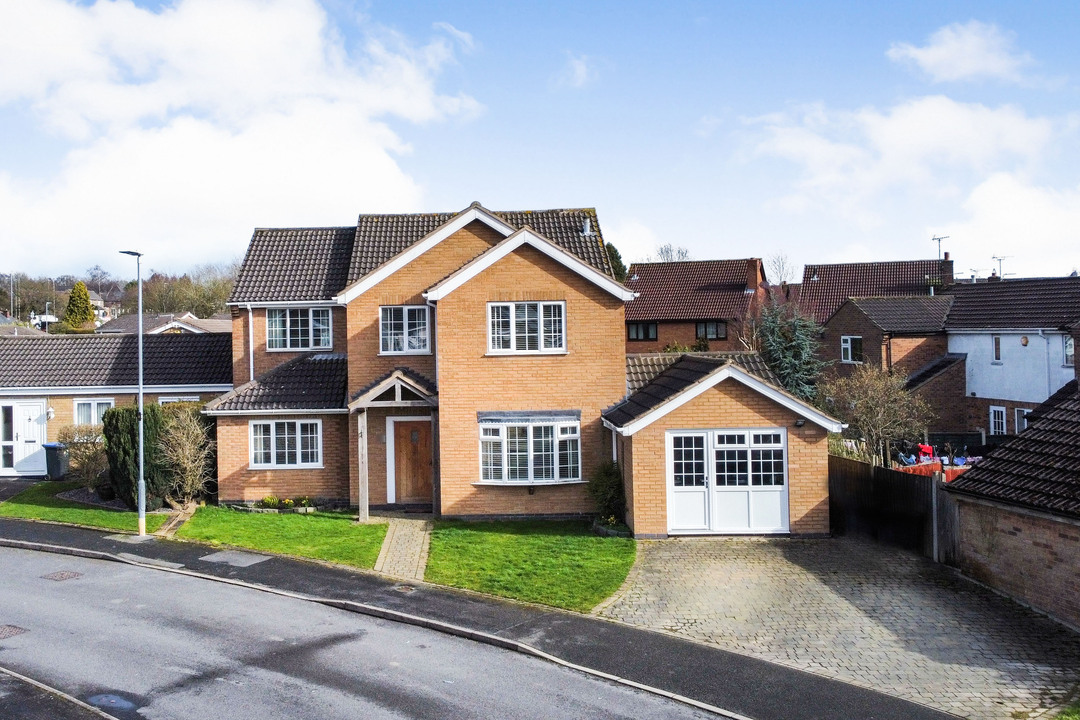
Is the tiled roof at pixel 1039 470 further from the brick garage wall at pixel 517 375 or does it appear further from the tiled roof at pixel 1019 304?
the tiled roof at pixel 1019 304

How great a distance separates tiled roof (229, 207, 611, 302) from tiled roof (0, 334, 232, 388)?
12.3ft

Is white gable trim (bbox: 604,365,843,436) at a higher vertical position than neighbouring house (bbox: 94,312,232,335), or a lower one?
lower

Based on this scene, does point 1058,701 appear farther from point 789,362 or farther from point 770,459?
point 789,362

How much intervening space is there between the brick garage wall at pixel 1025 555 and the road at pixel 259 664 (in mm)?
6523

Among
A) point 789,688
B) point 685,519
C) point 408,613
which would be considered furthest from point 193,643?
point 685,519

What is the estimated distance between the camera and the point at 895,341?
126 ft

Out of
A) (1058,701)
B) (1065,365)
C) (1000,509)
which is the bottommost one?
(1058,701)

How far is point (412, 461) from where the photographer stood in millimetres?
22047

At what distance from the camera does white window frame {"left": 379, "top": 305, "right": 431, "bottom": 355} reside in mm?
22656

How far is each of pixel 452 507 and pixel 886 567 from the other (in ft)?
32.8

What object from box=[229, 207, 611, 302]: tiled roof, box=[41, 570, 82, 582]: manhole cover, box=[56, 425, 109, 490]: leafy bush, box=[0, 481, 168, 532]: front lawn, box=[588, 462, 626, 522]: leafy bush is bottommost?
box=[41, 570, 82, 582]: manhole cover

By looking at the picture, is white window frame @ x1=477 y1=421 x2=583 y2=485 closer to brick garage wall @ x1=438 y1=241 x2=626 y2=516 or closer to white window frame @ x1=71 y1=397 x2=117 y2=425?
brick garage wall @ x1=438 y1=241 x2=626 y2=516

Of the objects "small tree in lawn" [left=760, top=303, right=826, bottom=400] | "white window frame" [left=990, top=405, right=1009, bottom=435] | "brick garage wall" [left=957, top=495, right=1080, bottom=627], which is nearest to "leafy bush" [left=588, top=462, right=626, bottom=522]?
"brick garage wall" [left=957, top=495, right=1080, bottom=627]

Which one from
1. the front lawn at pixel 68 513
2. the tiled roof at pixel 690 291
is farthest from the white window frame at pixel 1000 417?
the front lawn at pixel 68 513
